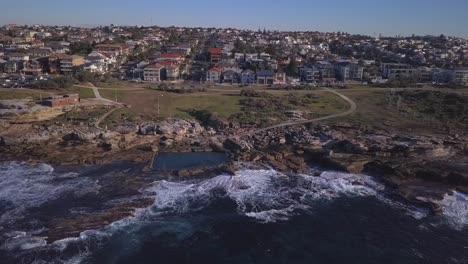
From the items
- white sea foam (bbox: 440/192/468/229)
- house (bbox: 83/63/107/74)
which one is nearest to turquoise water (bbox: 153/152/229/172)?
white sea foam (bbox: 440/192/468/229)

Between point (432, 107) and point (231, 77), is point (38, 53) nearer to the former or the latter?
point (231, 77)

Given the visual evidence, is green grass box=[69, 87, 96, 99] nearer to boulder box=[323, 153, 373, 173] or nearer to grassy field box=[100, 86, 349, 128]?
grassy field box=[100, 86, 349, 128]

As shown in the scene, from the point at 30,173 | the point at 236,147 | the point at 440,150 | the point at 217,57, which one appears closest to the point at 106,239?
the point at 30,173

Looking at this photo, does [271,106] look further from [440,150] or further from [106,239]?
[106,239]

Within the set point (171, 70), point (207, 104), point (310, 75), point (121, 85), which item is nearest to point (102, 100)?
point (121, 85)

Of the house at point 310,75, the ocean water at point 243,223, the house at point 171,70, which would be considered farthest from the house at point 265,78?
the ocean water at point 243,223

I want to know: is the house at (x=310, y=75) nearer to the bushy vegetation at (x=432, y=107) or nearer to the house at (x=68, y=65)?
the bushy vegetation at (x=432, y=107)

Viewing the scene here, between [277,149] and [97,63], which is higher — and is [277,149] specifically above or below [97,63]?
below
